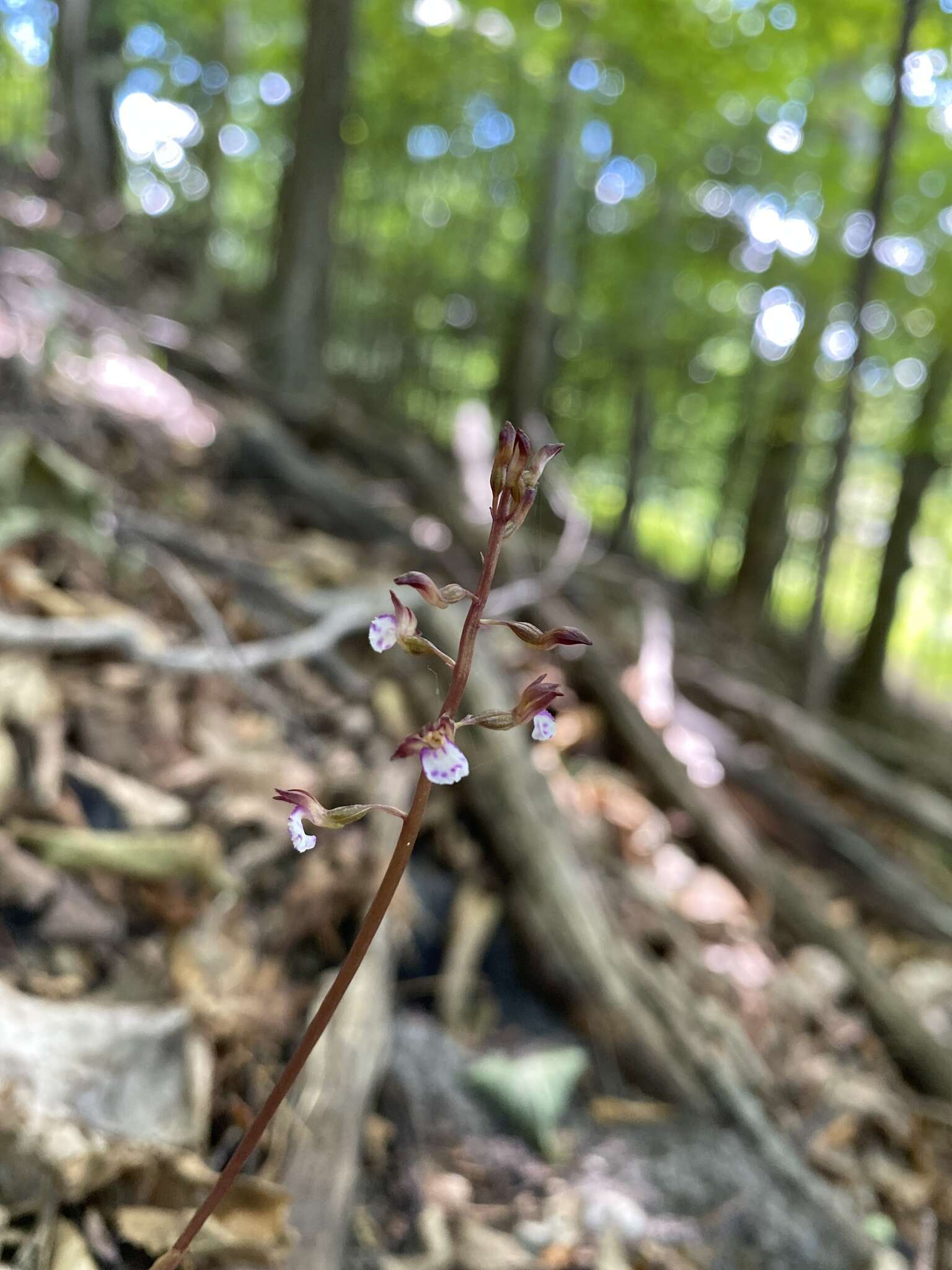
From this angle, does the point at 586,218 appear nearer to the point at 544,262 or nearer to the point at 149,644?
the point at 544,262

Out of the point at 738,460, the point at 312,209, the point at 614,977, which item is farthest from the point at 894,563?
the point at 614,977

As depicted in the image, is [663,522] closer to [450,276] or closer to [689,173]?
[450,276]

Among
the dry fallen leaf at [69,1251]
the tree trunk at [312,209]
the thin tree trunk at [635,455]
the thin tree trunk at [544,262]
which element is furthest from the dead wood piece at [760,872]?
the thin tree trunk at [635,455]

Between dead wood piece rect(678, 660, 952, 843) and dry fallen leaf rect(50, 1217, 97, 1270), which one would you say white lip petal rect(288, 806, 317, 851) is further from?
dead wood piece rect(678, 660, 952, 843)

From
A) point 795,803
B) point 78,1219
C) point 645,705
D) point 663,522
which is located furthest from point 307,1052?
point 663,522

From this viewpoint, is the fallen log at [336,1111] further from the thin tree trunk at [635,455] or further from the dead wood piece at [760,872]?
the thin tree trunk at [635,455]

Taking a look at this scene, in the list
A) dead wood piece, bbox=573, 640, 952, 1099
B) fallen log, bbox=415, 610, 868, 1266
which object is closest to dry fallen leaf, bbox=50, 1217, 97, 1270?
fallen log, bbox=415, 610, 868, 1266

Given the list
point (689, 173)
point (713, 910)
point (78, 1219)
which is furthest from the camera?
point (689, 173)
